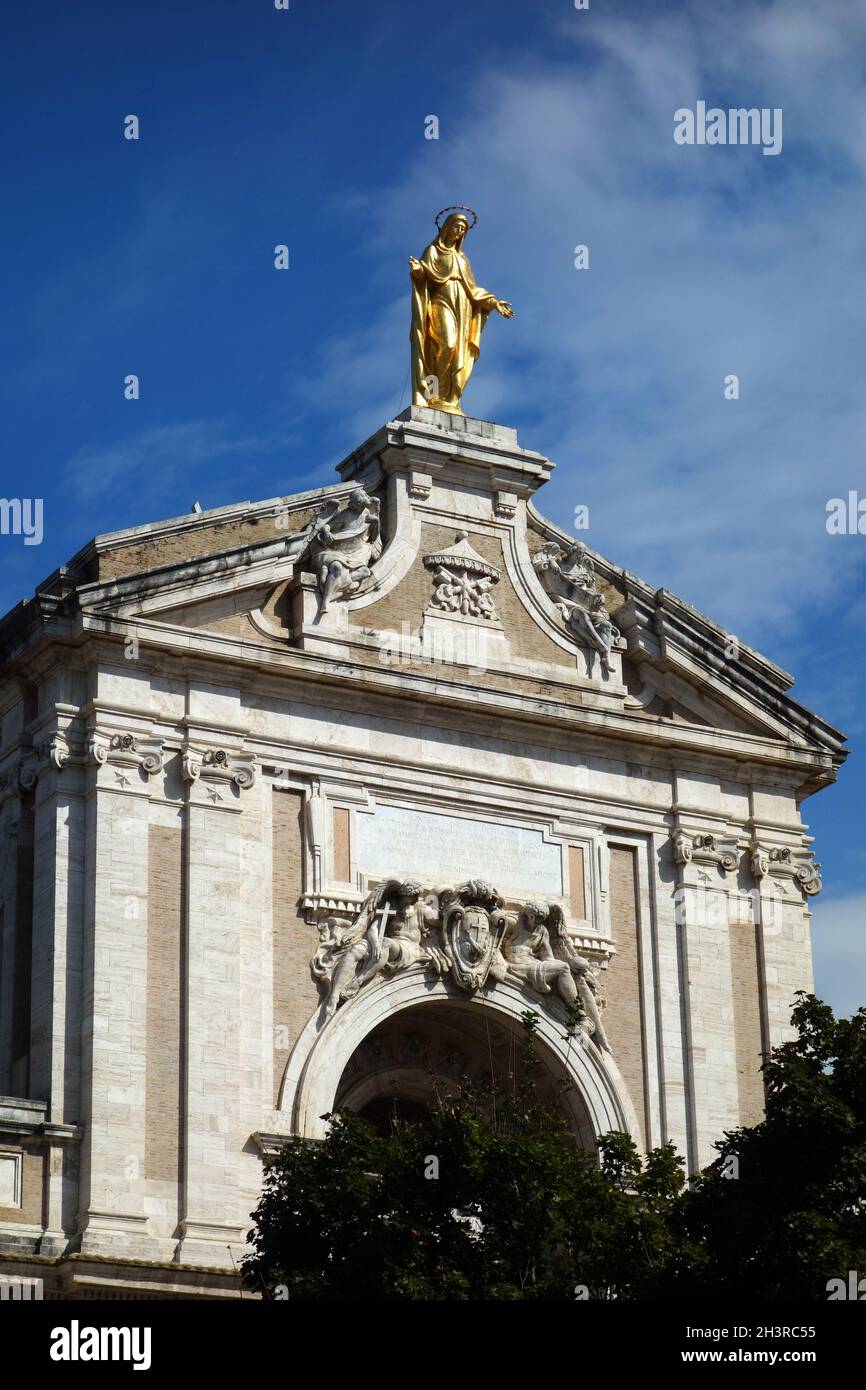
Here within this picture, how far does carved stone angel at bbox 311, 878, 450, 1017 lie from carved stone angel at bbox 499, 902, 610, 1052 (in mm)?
1104

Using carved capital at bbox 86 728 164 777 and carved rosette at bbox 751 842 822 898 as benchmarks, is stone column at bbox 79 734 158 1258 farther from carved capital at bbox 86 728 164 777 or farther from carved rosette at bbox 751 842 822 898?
carved rosette at bbox 751 842 822 898

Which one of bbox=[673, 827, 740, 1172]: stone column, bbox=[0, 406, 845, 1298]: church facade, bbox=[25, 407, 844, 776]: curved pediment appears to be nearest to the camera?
bbox=[0, 406, 845, 1298]: church facade

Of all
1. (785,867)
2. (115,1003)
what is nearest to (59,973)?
(115,1003)

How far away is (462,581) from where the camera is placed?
39.5 metres

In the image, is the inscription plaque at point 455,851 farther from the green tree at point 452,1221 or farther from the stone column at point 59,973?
the green tree at point 452,1221

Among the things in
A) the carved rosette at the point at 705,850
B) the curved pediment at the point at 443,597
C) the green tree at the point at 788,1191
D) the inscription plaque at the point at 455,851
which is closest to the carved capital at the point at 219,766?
the curved pediment at the point at 443,597

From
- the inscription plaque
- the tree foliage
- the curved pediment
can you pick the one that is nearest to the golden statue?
the curved pediment

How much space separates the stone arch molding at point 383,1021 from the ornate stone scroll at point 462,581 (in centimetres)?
512

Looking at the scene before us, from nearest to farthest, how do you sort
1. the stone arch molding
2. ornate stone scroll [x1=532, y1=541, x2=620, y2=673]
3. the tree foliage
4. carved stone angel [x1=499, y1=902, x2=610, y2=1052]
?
the tree foliage, the stone arch molding, carved stone angel [x1=499, y1=902, x2=610, y2=1052], ornate stone scroll [x1=532, y1=541, x2=620, y2=673]

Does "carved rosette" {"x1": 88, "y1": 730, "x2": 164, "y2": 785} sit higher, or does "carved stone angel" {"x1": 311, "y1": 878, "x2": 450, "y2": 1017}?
"carved rosette" {"x1": 88, "y1": 730, "x2": 164, "y2": 785}

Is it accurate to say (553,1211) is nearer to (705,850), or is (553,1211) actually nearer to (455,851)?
(455,851)

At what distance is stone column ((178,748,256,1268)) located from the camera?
34.3 meters

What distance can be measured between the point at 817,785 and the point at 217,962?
1016cm
